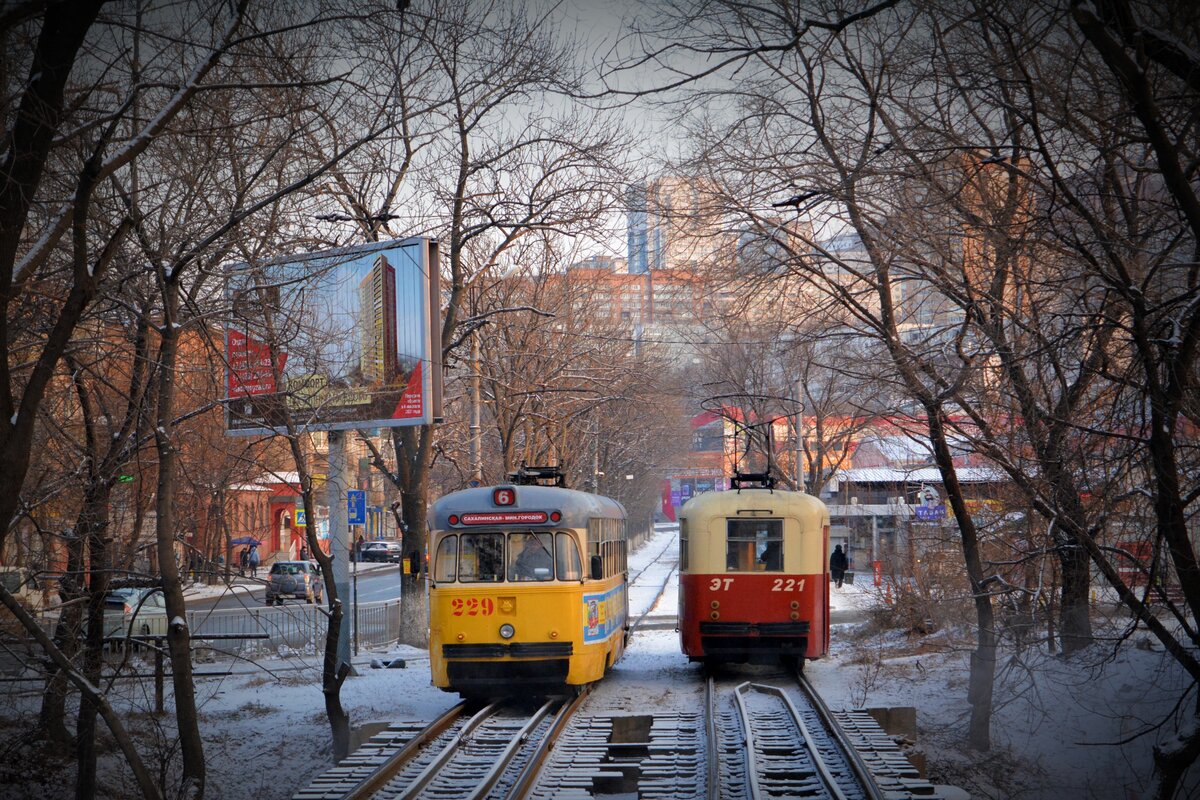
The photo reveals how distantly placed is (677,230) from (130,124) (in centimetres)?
630

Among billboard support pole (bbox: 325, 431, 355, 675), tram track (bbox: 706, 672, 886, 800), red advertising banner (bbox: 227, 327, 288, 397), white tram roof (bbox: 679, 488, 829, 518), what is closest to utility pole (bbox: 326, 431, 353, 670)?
billboard support pole (bbox: 325, 431, 355, 675)

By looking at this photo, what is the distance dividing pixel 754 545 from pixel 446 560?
5247 mm

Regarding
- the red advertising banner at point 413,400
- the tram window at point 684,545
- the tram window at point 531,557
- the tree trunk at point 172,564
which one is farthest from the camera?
the red advertising banner at point 413,400

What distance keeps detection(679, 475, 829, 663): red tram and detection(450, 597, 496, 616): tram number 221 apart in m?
4.24

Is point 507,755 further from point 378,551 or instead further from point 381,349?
point 378,551

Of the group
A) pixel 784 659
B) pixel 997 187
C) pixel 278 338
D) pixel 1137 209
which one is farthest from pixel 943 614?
pixel 278 338

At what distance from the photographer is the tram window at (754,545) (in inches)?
697

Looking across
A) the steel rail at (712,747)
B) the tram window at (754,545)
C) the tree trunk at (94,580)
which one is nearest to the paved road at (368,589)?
the tram window at (754,545)

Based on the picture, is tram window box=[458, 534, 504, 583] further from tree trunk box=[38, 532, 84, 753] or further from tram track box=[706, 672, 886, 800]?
tree trunk box=[38, 532, 84, 753]

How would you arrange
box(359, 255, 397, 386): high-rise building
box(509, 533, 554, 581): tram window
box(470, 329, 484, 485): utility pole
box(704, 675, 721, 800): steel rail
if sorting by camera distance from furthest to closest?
box(470, 329, 484, 485): utility pole → box(359, 255, 397, 386): high-rise building → box(509, 533, 554, 581): tram window → box(704, 675, 721, 800): steel rail

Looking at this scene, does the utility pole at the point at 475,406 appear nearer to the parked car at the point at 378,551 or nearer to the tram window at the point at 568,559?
the tram window at the point at 568,559

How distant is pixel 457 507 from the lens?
15.0 meters

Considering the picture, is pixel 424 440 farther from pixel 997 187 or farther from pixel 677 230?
pixel 997 187

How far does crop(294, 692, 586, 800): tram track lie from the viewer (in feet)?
32.5
